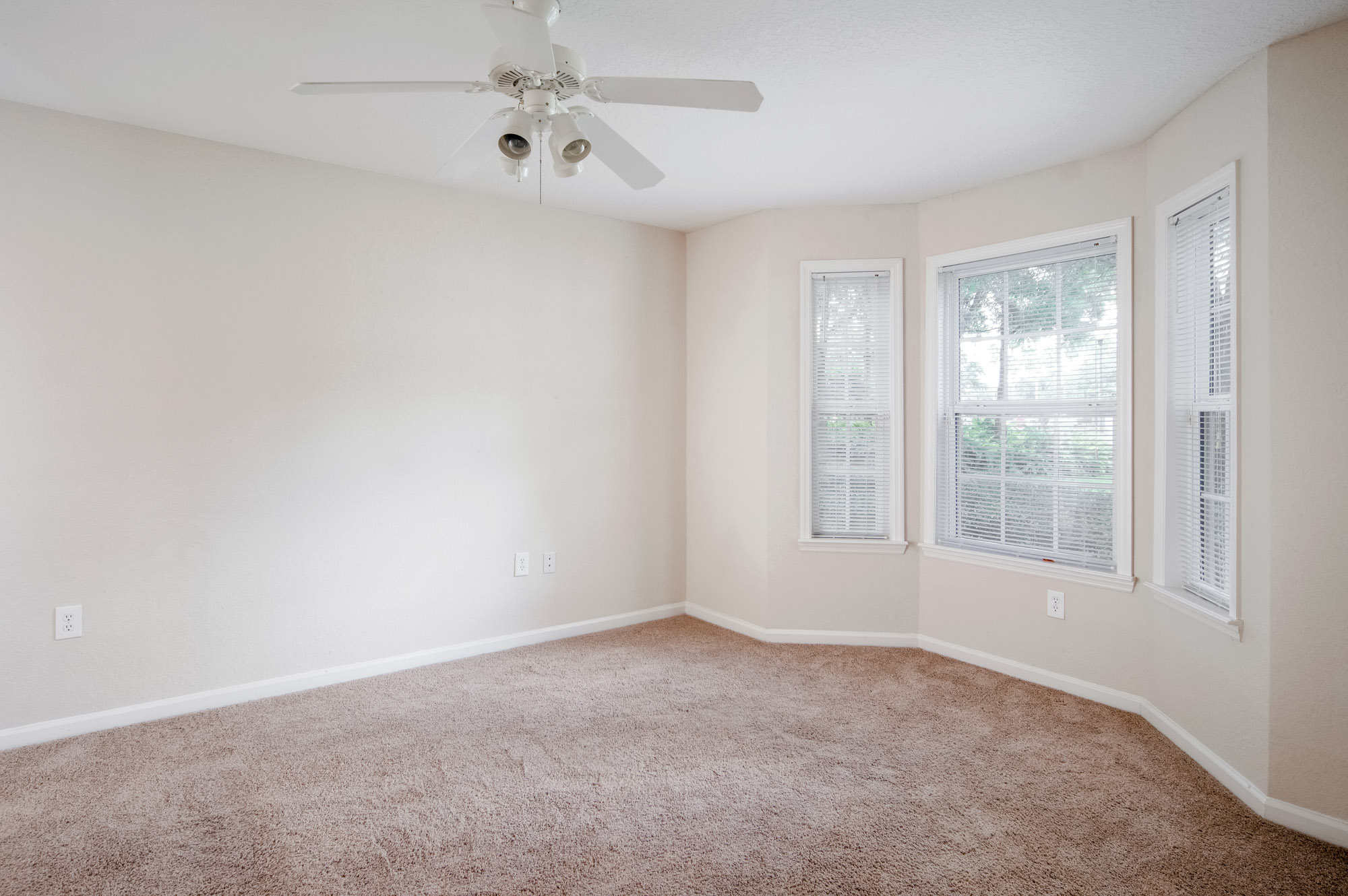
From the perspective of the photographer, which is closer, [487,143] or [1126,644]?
[487,143]

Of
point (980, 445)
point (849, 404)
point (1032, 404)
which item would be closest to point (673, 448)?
point (849, 404)

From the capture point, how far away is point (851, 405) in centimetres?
400

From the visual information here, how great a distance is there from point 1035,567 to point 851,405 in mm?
1222

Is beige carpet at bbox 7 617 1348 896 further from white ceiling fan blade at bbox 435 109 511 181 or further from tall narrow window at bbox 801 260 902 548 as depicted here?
white ceiling fan blade at bbox 435 109 511 181

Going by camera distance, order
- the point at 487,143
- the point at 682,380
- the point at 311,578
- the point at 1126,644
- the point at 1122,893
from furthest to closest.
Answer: the point at 682,380
the point at 311,578
the point at 1126,644
the point at 487,143
the point at 1122,893

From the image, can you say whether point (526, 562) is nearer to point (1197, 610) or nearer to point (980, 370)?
point (980, 370)

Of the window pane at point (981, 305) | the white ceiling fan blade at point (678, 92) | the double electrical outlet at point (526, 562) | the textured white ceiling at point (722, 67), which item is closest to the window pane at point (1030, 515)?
the window pane at point (981, 305)

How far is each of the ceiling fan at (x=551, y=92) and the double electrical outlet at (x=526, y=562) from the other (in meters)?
2.35

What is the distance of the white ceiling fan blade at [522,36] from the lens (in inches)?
57.1

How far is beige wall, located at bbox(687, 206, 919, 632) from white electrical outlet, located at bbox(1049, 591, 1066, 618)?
0.72 metres

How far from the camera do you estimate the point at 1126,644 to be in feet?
10.2

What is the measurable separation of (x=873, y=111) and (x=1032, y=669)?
257cm

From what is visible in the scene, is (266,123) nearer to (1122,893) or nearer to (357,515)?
(357,515)

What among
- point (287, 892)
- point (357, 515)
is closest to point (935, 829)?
point (287, 892)
